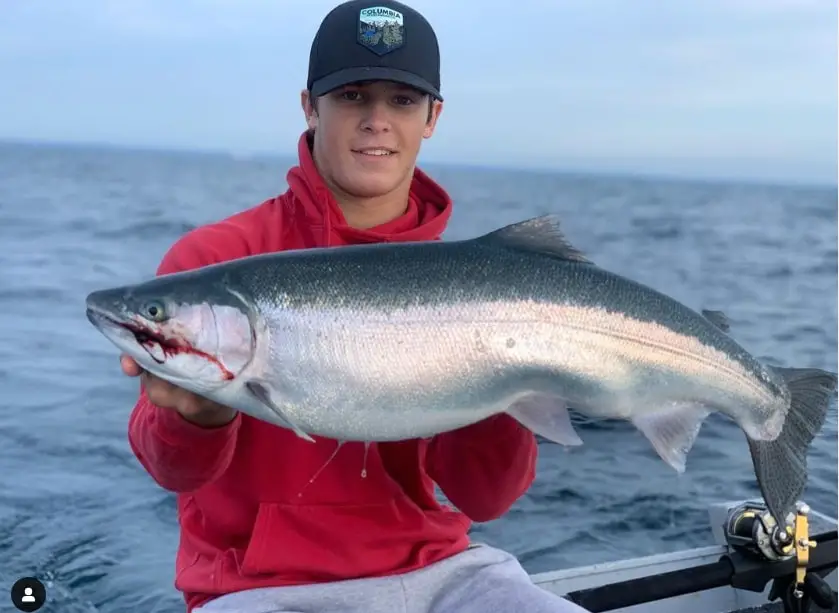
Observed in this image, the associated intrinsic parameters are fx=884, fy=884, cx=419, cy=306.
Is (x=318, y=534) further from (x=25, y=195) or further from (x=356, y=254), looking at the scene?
(x=25, y=195)

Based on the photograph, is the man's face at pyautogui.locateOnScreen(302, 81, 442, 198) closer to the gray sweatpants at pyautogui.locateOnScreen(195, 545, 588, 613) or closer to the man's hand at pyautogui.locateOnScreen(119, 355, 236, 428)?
the man's hand at pyautogui.locateOnScreen(119, 355, 236, 428)

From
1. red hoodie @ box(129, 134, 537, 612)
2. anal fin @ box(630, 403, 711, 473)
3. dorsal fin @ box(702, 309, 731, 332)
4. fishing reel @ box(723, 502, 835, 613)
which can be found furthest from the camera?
fishing reel @ box(723, 502, 835, 613)

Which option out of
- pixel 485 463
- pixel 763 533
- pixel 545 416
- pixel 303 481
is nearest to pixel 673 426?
pixel 545 416

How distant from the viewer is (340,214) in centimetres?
356

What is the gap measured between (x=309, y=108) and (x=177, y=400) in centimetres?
152

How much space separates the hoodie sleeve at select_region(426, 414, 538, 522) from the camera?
336 cm

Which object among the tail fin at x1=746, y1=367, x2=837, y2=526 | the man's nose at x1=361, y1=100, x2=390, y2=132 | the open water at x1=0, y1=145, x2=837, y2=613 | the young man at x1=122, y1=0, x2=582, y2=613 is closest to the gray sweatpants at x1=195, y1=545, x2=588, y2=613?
the young man at x1=122, y1=0, x2=582, y2=613

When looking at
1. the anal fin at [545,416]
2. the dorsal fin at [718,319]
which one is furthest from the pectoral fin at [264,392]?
the dorsal fin at [718,319]

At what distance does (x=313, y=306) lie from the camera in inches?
108

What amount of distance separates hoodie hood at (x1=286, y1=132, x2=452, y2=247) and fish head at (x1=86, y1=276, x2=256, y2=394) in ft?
2.77

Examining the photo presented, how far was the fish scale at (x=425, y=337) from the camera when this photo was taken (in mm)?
2709

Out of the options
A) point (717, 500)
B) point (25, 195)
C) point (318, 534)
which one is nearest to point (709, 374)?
point (318, 534)

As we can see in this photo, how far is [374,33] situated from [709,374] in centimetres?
178

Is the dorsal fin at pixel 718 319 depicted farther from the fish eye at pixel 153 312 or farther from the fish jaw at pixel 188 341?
the fish eye at pixel 153 312
